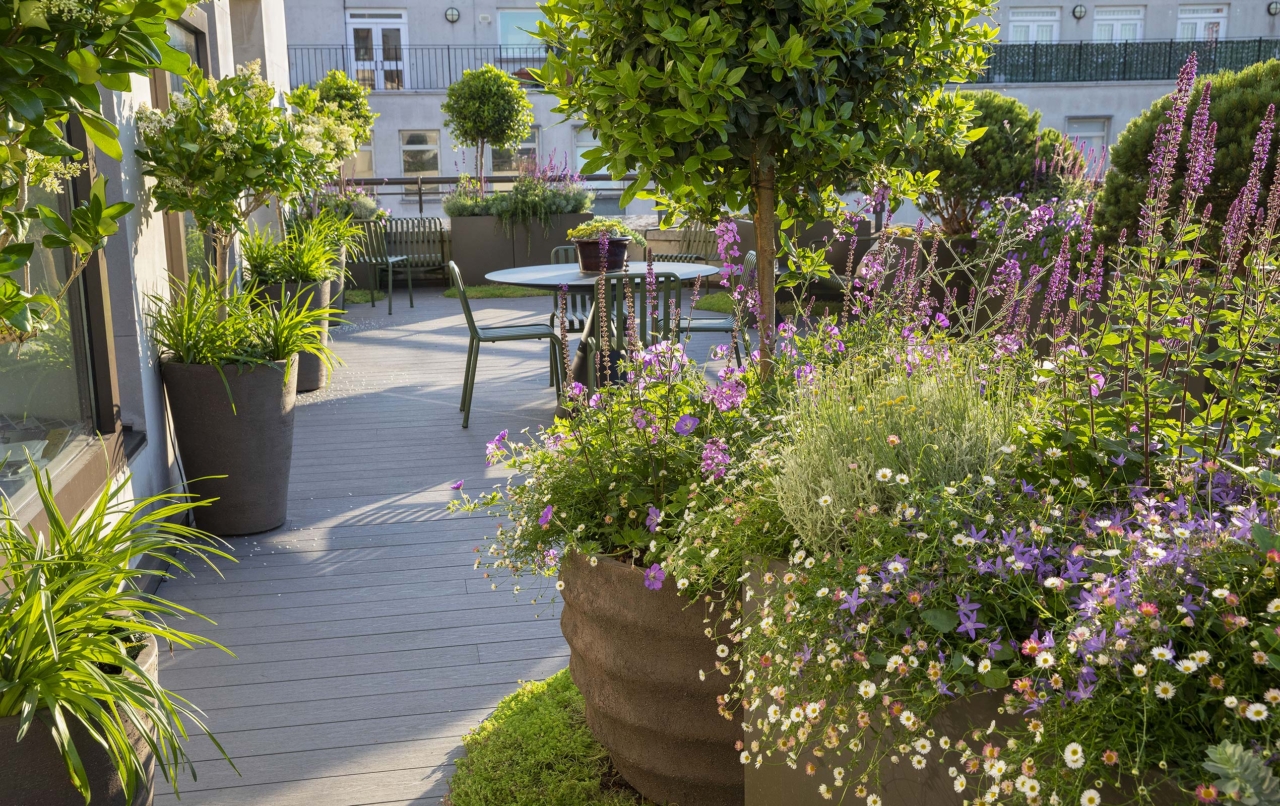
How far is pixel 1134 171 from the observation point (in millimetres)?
5625

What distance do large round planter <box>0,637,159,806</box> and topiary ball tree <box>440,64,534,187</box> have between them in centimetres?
1203

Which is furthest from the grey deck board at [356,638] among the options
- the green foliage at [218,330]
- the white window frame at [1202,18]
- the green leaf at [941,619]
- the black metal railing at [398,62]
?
the white window frame at [1202,18]

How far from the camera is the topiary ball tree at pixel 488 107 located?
511 inches

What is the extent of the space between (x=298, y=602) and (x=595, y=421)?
163cm

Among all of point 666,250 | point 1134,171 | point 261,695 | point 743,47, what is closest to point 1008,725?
point 743,47

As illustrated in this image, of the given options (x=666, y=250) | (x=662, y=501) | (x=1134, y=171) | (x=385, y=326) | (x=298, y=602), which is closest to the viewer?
(x=662, y=501)

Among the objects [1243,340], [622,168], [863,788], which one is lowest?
[863,788]

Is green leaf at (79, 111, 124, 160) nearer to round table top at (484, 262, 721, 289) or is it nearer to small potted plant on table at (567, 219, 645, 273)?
round table top at (484, 262, 721, 289)

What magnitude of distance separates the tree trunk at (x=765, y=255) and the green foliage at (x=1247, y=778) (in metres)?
1.48

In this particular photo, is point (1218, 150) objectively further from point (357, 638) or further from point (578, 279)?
point (357, 638)

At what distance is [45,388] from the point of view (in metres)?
2.91

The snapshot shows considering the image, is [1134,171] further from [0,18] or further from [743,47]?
[0,18]

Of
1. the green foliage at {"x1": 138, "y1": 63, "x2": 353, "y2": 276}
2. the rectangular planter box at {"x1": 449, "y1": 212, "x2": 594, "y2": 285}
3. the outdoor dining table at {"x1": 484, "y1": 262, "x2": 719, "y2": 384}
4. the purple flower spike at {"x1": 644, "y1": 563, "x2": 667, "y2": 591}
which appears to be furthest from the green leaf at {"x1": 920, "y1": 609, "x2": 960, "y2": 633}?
the rectangular planter box at {"x1": 449, "y1": 212, "x2": 594, "y2": 285}

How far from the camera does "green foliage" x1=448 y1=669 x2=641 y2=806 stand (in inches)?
86.7
